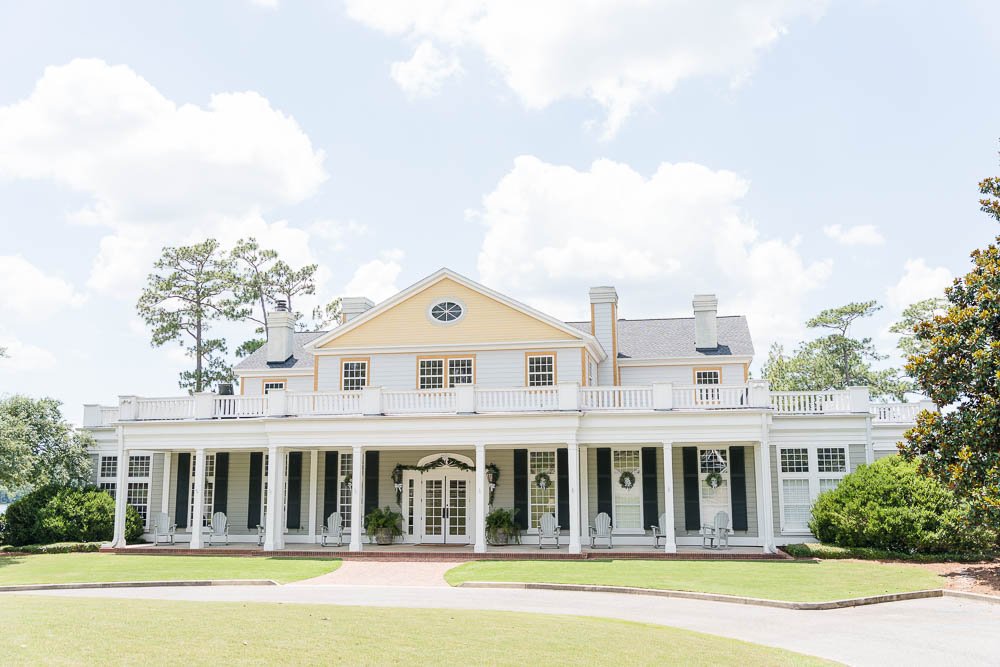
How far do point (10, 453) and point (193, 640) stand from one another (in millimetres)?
18272

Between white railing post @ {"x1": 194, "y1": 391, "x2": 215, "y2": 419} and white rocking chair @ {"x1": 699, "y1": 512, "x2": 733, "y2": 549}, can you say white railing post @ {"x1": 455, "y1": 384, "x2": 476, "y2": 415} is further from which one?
white railing post @ {"x1": 194, "y1": 391, "x2": 215, "y2": 419}

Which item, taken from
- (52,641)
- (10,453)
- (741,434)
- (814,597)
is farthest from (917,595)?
(10,453)

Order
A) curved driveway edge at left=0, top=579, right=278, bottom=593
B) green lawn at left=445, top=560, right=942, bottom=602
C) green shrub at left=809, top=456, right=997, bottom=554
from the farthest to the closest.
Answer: green shrub at left=809, top=456, right=997, bottom=554, curved driveway edge at left=0, top=579, right=278, bottom=593, green lawn at left=445, top=560, right=942, bottom=602

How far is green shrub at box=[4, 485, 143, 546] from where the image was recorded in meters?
26.6

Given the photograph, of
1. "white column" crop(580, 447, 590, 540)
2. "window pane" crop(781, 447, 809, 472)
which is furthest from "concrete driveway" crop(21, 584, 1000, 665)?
"window pane" crop(781, 447, 809, 472)

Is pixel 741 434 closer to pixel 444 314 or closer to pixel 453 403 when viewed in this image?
pixel 453 403

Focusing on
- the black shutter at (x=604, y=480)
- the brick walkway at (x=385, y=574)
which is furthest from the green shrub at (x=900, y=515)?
the brick walkway at (x=385, y=574)

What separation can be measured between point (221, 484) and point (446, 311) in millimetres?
9909

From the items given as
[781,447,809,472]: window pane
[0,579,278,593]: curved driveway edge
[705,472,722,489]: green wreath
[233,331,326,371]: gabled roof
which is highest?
[233,331,326,371]: gabled roof

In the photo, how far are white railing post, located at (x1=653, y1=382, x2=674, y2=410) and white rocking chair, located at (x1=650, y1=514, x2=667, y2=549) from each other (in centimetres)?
348

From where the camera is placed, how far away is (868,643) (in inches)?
466

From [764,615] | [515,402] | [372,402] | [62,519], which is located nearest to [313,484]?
[372,402]

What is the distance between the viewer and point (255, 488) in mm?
28891

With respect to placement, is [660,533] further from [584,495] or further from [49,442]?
Answer: [49,442]
